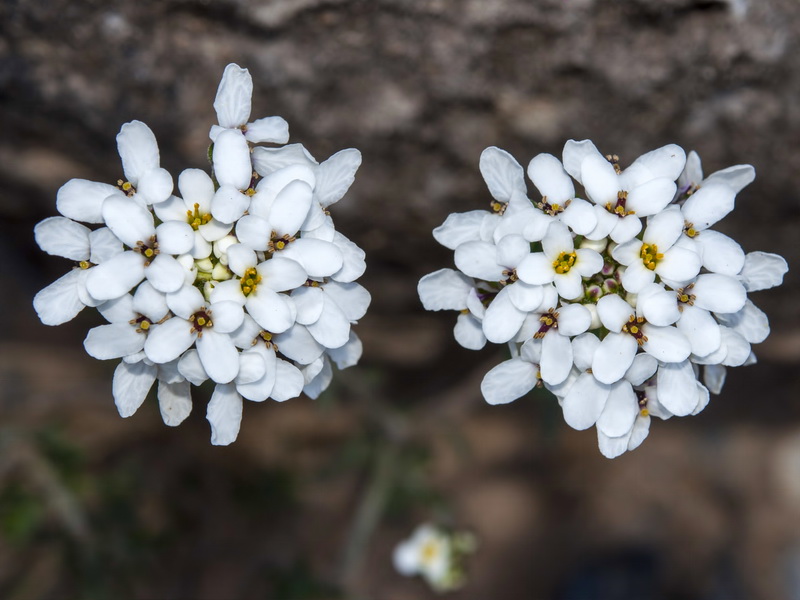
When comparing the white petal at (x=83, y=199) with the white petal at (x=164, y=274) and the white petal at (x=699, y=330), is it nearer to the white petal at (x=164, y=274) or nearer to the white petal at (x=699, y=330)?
the white petal at (x=164, y=274)

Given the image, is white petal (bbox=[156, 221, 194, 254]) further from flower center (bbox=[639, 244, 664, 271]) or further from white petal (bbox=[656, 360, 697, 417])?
white petal (bbox=[656, 360, 697, 417])

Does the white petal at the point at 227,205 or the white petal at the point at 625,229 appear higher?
the white petal at the point at 625,229

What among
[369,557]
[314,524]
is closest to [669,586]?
[369,557]

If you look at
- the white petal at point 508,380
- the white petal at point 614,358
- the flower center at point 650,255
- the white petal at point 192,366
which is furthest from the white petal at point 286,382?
the flower center at point 650,255

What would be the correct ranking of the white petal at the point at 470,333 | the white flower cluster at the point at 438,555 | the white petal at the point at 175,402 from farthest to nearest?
the white flower cluster at the point at 438,555 → the white petal at the point at 470,333 → the white petal at the point at 175,402

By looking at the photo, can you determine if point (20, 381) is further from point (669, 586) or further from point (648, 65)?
point (669, 586)

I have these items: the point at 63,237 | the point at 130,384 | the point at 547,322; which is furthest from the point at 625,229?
the point at 63,237

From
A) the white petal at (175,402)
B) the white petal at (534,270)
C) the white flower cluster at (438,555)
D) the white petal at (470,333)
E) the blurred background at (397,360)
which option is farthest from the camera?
the white flower cluster at (438,555)

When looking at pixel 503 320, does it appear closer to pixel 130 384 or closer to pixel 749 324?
pixel 749 324
